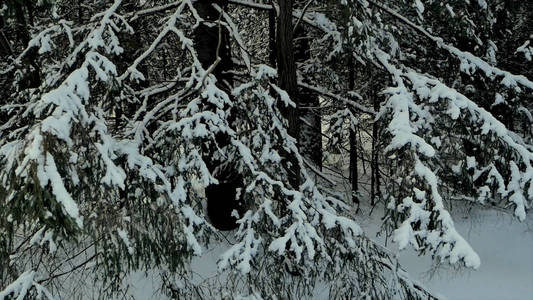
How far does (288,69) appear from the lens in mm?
5641

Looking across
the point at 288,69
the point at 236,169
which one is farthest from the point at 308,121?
the point at 236,169

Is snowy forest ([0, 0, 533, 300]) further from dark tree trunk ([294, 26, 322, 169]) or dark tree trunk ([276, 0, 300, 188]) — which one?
dark tree trunk ([294, 26, 322, 169])

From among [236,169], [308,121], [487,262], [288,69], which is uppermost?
[288,69]

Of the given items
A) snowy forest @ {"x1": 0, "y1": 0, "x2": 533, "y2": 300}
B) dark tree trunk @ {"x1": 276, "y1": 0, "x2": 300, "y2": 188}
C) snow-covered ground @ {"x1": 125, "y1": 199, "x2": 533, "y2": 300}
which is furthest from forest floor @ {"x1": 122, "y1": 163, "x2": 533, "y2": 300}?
dark tree trunk @ {"x1": 276, "y1": 0, "x2": 300, "y2": 188}

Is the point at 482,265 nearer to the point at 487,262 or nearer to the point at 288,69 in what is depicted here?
the point at 487,262

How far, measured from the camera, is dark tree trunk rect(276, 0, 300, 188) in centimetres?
540

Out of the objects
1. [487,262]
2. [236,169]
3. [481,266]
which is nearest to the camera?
[236,169]

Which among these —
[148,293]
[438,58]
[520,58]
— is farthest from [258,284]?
[520,58]

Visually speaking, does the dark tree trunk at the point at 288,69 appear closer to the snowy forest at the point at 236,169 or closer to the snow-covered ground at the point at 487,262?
the snowy forest at the point at 236,169

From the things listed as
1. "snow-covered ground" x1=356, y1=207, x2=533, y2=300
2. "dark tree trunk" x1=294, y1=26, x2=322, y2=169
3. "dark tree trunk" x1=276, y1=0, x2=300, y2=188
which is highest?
"dark tree trunk" x1=276, y1=0, x2=300, y2=188

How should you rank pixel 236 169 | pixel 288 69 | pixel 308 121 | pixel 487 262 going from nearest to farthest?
1. pixel 236 169
2. pixel 288 69
3. pixel 487 262
4. pixel 308 121

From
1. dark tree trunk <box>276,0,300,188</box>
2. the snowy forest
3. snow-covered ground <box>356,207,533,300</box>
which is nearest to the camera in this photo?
the snowy forest

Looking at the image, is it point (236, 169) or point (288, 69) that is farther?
point (288, 69)

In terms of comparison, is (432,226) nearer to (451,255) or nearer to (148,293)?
(451,255)
